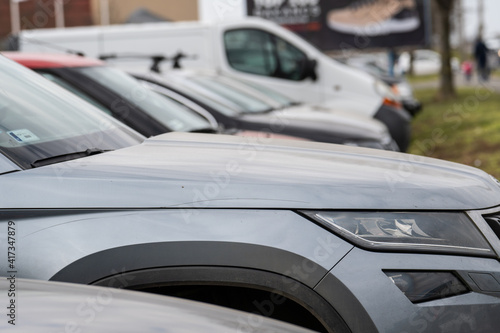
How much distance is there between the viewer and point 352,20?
25469 millimetres

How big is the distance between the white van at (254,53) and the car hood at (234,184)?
8997mm

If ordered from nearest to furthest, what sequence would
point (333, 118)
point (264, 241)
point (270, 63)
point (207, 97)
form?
point (264, 241), point (207, 97), point (333, 118), point (270, 63)

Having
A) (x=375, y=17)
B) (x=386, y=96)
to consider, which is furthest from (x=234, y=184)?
(x=375, y=17)

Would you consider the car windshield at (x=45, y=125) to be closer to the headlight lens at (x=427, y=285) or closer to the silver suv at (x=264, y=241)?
→ the silver suv at (x=264, y=241)

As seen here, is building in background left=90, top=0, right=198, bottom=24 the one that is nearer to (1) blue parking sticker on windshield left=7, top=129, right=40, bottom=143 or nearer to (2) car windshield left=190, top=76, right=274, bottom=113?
(2) car windshield left=190, top=76, right=274, bottom=113

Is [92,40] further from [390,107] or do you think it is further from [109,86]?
[109,86]

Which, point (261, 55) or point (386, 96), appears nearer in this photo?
point (386, 96)

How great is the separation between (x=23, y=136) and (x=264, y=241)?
968 millimetres

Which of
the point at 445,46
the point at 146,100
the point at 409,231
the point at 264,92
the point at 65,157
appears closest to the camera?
the point at 409,231

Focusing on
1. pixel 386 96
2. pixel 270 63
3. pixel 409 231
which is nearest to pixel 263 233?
pixel 409 231

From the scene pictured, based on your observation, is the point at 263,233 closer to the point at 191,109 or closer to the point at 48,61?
the point at 48,61

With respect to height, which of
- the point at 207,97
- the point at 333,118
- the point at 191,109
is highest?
the point at 191,109

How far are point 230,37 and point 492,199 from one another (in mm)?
9656

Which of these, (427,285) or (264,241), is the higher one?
(264,241)
